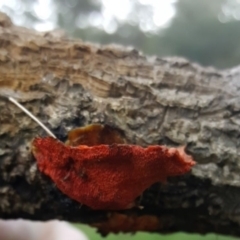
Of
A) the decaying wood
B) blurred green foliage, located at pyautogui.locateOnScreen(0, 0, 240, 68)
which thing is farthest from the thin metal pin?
blurred green foliage, located at pyautogui.locateOnScreen(0, 0, 240, 68)

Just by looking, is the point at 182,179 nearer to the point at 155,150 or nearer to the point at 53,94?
the point at 155,150

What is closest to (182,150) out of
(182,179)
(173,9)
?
(182,179)

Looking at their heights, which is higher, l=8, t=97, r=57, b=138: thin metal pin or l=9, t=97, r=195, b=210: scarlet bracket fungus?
l=8, t=97, r=57, b=138: thin metal pin

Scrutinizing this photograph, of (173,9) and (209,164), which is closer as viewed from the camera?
(209,164)

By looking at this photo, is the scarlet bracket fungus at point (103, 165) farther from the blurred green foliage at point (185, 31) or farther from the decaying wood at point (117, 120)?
the blurred green foliage at point (185, 31)

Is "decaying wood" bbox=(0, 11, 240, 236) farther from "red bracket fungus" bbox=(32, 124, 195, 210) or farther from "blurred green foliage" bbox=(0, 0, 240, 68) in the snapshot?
"blurred green foliage" bbox=(0, 0, 240, 68)

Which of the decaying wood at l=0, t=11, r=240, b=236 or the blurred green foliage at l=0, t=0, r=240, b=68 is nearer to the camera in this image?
the decaying wood at l=0, t=11, r=240, b=236
